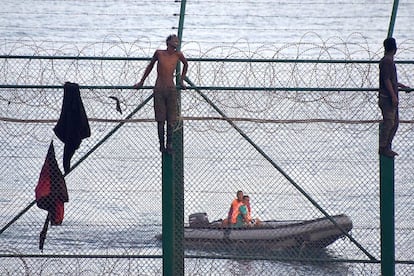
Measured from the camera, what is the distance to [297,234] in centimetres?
1128

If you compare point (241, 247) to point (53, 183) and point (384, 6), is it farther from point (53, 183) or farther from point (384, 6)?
point (384, 6)

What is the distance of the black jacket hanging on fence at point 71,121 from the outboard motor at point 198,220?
1583 millimetres

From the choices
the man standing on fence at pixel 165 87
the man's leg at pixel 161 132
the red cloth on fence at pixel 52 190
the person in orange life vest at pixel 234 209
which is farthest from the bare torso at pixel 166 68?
the person in orange life vest at pixel 234 209

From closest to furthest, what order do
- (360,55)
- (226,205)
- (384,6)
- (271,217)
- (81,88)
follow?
(81,88) → (226,205) → (271,217) → (360,55) → (384,6)

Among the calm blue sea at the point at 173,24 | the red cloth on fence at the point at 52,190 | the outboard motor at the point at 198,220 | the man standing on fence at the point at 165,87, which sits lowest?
the outboard motor at the point at 198,220

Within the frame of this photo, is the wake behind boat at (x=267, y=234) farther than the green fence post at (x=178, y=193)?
Yes

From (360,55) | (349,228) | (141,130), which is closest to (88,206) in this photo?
(141,130)

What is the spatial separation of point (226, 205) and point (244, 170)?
1.45 ft

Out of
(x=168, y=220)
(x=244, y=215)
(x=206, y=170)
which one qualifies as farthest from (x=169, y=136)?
(x=244, y=215)

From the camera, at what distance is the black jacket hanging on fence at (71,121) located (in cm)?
1063

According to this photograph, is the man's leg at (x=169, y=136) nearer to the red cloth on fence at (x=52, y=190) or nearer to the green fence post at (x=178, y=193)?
the green fence post at (x=178, y=193)

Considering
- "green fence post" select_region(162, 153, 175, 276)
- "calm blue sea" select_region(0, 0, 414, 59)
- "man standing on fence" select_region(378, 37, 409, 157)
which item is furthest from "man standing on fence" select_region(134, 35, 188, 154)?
"calm blue sea" select_region(0, 0, 414, 59)

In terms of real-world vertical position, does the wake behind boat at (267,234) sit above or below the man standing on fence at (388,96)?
below

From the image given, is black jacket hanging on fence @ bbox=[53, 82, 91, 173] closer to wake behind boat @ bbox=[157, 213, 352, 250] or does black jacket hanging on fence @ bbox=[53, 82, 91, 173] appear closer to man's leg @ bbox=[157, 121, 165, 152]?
man's leg @ bbox=[157, 121, 165, 152]
